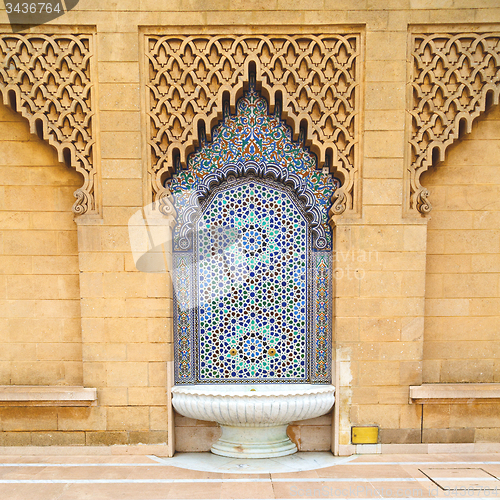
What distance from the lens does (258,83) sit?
3.65m

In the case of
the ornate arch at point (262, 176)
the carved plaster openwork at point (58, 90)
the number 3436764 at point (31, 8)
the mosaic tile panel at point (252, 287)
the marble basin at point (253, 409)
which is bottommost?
the marble basin at point (253, 409)

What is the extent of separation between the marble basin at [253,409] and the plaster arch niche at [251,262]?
0.21 m

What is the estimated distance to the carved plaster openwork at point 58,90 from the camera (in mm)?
3518

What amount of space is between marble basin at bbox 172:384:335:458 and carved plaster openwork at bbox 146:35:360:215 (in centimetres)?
175

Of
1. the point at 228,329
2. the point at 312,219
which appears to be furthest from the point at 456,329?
the point at 228,329

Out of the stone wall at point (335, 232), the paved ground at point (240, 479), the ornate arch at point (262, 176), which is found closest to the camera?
the paved ground at point (240, 479)

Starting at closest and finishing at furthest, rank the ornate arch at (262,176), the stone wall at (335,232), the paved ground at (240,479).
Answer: the paved ground at (240,479)
the stone wall at (335,232)
the ornate arch at (262,176)

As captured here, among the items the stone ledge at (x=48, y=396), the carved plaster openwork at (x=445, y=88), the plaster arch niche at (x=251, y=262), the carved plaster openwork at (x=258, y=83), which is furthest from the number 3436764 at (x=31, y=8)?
the stone ledge at (x=48, y=396)

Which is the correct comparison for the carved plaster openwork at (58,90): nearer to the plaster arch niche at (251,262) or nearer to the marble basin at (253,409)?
the plaster arch niche at (251,262)

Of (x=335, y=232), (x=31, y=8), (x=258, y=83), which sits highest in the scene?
(x=31, y=8)

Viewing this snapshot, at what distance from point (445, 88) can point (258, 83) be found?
172 centimetres

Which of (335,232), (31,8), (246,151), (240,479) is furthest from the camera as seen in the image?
(246,151)

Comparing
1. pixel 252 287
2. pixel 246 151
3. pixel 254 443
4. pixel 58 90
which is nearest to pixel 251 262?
pixel 252 287

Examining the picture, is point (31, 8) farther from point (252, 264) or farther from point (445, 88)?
point (445, 88)
